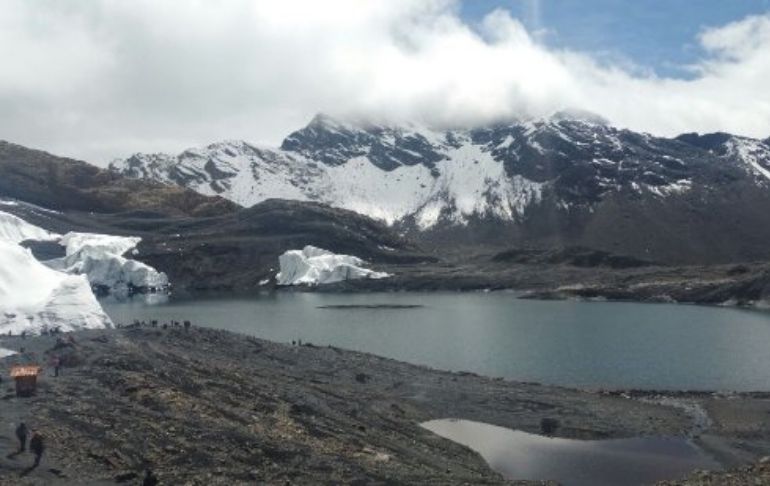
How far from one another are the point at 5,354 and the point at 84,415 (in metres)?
18.9

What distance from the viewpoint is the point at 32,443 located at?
2930cm

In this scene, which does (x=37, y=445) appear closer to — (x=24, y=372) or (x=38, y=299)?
(x=24, y=372)

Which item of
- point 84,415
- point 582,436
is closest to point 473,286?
point 582,436

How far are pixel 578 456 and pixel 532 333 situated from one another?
55.3 metres

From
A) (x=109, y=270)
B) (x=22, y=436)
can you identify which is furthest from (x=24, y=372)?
(x=109, y=270)

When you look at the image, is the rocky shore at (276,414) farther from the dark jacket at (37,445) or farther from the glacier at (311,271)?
the glacier at (311,271)

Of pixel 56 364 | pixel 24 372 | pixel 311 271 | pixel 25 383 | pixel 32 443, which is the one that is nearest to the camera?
pixel 32 443

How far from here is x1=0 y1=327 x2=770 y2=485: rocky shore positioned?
30.9 meters

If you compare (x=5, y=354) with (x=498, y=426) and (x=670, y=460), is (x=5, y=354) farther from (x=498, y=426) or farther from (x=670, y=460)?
(x=670, y=460)

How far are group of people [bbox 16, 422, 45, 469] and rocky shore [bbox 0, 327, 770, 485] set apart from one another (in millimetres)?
464

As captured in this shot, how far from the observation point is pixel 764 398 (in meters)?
58.6

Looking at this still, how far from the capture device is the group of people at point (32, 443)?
29.1 metres

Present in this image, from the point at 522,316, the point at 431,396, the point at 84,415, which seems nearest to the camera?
the point at 84,415

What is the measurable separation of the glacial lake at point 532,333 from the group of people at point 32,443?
147 ft
